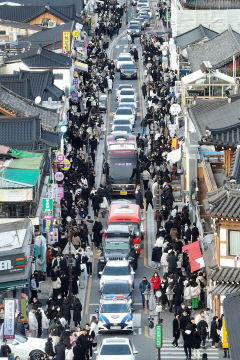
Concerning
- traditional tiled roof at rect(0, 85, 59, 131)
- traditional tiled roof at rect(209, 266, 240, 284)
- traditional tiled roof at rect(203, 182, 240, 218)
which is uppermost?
traditional tiled roof at rect(0, 85, 59, 131)

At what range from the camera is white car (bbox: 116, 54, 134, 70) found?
11726 centimetres

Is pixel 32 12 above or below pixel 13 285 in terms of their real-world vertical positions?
above

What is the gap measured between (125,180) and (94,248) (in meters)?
11.1

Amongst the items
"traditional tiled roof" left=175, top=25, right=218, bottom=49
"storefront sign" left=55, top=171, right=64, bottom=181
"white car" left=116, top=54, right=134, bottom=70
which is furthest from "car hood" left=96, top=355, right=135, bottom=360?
"white car" left=116, top=54, right=134, bottom=70

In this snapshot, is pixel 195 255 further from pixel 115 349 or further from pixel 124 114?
pixel 124 114

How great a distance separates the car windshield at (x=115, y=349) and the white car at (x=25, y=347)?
2142mm

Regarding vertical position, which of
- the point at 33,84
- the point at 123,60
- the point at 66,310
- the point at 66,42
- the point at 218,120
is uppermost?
the point at 66,42

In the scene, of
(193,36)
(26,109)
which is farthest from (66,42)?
(26,109)

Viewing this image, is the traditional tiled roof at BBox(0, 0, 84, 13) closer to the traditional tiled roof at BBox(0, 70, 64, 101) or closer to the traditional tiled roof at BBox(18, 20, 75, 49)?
the traditional tiled roof at BBox(18, 20, 75, 49)

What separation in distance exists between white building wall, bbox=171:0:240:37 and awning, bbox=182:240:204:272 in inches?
2156

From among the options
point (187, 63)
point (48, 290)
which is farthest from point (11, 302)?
point (187, 63)

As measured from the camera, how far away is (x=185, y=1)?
119 m

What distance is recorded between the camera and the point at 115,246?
6362cm

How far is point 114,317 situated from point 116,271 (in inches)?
219
